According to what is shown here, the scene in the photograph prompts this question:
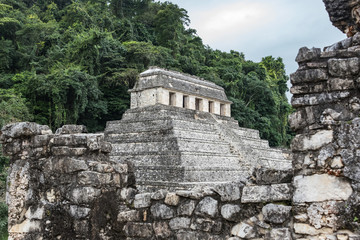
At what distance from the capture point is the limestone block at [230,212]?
320 cm

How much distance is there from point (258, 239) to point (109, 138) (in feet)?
50.7

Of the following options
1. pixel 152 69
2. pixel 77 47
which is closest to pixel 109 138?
pixel 152 69

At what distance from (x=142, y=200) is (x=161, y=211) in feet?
1.11

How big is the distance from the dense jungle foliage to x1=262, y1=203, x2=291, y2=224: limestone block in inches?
489

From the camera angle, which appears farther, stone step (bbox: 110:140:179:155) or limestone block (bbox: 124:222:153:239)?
stone step (bbox: 110:140:179:155)

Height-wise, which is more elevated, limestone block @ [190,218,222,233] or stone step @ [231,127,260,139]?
stone step @ [231,127,260,139]

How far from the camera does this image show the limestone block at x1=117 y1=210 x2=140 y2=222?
394cm

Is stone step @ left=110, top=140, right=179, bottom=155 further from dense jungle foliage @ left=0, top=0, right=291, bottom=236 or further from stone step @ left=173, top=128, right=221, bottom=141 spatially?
dense jungle foliage @ left=0, top=0, right=291, bottom=236

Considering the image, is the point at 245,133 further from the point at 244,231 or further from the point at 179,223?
the point at 244,231

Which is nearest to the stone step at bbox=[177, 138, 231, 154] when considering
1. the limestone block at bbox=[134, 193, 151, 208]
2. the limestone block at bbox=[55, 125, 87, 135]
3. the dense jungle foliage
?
the dense jungle foliage

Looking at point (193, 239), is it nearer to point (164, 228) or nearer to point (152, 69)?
point (164, 228)

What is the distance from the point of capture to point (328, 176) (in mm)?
2791

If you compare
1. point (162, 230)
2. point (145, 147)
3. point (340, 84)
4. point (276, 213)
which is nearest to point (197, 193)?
point (162, 230)

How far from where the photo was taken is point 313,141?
2889mm
